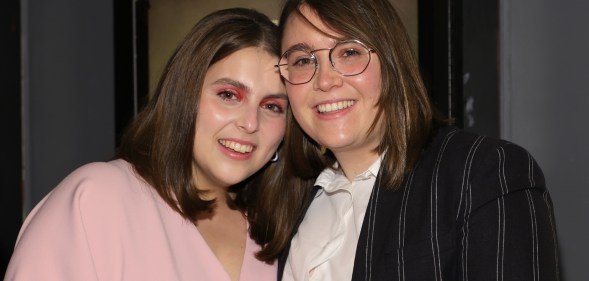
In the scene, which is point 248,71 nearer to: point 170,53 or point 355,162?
point 355,162

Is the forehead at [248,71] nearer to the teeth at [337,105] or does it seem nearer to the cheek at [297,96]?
the cheek at [297,96]

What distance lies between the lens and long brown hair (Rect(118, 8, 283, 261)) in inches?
77.5

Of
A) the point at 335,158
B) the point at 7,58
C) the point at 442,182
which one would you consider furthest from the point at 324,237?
the point at 7,58

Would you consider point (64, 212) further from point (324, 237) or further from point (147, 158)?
point (324, 237)

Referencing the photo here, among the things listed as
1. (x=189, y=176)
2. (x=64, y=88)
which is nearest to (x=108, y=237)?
(x=189, y=176)

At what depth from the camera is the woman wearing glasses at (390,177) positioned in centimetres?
145

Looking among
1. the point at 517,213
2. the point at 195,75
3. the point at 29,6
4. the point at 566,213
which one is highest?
the point at 29,6

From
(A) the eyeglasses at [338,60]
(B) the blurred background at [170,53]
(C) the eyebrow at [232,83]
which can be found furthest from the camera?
(B) the blurred background at [170,53]

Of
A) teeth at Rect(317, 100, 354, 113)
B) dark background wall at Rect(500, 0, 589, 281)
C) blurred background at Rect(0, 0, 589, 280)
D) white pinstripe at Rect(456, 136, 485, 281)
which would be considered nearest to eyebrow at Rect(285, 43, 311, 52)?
teeth at Rect(317, 100, 354, 113)

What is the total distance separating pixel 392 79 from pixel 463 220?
1.31ft

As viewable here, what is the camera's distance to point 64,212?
5.79ft

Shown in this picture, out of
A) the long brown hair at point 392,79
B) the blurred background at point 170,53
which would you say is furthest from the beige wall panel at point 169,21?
the long brown hair at point 392,79

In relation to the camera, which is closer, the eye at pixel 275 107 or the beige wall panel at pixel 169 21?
the eye at pixel 275 107

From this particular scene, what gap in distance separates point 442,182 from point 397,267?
0.70 feet
